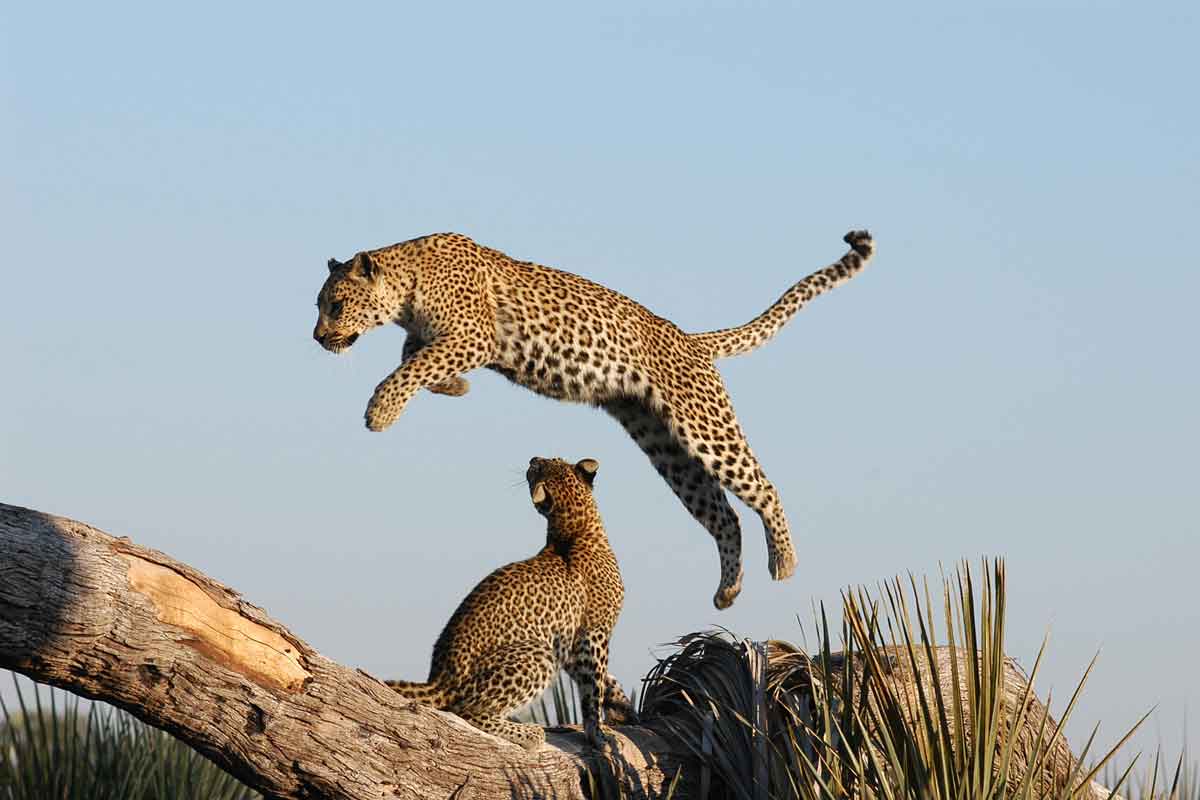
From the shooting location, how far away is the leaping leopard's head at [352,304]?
10.1 meters

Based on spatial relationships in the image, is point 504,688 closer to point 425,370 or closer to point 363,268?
point 425,370

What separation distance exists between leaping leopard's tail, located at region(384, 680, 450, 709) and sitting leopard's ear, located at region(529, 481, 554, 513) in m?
1.58

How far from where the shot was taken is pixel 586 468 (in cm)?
923

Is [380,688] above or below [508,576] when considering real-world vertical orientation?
below

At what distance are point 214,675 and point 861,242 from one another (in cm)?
802

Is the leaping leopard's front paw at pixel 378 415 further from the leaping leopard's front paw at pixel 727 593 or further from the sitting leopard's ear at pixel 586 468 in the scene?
the leaping leopard's front paw at pixel 727 593

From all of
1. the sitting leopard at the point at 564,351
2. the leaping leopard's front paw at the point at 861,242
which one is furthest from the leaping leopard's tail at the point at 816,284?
the sitting leopard at the point at 564,351

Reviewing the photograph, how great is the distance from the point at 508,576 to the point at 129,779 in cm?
333

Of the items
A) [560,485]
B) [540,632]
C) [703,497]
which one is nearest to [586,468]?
[560,485]

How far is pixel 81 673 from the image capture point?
240 inches

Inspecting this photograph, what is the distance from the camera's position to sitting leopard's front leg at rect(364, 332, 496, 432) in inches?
376

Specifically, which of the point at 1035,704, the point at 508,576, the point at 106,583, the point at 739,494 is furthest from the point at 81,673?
the point at 739,494

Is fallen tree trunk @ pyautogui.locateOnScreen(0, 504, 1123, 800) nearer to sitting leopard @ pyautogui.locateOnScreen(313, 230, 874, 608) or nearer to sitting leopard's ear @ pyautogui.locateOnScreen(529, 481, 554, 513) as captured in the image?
sitting leopard's ear @ pyautogui.locateOnScreen(529, 481, 554, 513)

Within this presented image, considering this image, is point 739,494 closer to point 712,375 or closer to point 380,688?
point 712,375
